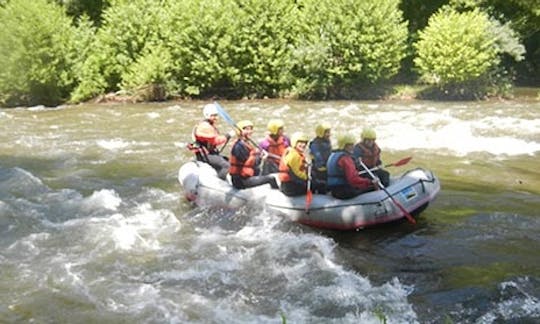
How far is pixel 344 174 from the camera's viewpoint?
7523mm

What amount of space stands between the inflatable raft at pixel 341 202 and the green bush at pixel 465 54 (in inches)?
484

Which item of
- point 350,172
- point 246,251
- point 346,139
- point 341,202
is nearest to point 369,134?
point 346,139

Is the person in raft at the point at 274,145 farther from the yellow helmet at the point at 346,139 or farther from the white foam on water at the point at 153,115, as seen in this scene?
the white foam on water at the point at 153,115

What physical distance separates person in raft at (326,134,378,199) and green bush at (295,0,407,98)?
12747 millimetres

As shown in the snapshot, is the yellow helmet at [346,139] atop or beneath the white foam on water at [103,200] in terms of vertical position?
atop

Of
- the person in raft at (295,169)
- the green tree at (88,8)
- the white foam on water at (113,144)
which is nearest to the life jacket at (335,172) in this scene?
the person in raft at (295,169)

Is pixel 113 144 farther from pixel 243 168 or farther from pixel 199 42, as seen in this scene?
pixel 199 42

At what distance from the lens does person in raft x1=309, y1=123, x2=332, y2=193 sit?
808cm

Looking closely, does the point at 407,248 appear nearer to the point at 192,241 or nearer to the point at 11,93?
the point at 192,241

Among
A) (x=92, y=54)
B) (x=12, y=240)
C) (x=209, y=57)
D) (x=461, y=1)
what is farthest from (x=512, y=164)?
(x=92, y=54)

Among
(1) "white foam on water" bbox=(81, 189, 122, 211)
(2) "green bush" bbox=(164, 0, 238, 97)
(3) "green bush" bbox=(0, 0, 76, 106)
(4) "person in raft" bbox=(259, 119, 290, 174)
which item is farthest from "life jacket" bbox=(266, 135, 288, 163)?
(3) "green bush" bbox=(0, 0, 76, 106)

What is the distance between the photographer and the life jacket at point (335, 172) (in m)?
7.54

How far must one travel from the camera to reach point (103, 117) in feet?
57.4

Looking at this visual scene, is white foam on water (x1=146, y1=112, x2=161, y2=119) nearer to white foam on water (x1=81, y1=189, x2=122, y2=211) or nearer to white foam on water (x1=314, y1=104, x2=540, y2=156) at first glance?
white foam on water (x1=314, y1=104, x2=540, y2=156)
